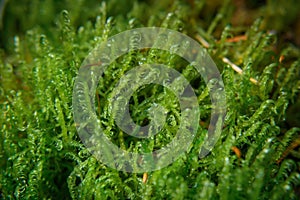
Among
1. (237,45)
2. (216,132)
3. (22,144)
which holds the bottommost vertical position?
(216,132)

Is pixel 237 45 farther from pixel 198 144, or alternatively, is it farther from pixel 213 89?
pixel 198 144

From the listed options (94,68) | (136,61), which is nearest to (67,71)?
(94,68)

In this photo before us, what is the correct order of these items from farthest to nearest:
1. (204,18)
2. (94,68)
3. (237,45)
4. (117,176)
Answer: (204,18) → (237,45) → (94,68) → (117,176)

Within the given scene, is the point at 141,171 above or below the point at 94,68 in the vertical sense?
below

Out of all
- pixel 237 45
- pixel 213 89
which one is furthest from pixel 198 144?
pixel 237 45

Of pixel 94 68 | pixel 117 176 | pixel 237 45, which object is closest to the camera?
pixel 117 176

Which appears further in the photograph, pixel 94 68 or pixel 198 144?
pixel 94 68
